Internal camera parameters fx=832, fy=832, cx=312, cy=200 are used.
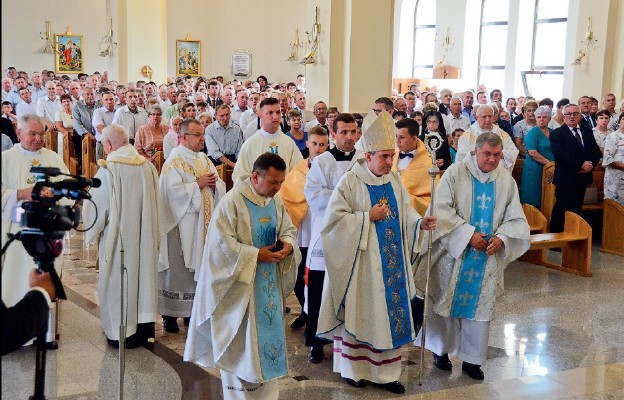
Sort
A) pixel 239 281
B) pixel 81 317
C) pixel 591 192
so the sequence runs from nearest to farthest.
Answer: pixel 239 281 → pixel 81 317 → pixel 591 192

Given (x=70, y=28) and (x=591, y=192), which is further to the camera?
(x=70, y=28)

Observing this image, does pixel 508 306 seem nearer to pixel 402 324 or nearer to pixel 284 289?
pixel 402 324

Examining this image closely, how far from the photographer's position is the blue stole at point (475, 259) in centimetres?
591

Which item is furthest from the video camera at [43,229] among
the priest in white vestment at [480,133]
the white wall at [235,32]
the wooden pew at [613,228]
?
the white wall at [235,32]

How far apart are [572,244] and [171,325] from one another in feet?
16.0

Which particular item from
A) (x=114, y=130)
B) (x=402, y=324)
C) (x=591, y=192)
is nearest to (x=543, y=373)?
(x=402, y=324)

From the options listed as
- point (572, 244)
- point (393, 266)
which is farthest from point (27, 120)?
point (572, 244)

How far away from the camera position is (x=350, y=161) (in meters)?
6.23

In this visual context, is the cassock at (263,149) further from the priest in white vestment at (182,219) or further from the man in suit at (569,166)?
the man in suit at (569,166)

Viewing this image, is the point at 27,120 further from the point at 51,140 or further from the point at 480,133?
the point at 51,140

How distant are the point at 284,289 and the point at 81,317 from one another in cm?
280

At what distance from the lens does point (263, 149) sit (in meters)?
7.94

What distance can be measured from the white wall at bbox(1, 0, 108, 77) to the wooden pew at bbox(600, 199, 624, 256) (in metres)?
19.8

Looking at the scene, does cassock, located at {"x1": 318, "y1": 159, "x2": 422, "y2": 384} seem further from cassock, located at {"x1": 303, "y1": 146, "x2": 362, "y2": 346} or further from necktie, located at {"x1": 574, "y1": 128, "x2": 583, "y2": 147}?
necktie, located at {"x1": 574, "y1": 128, "x2": 583, "y2": 147}
